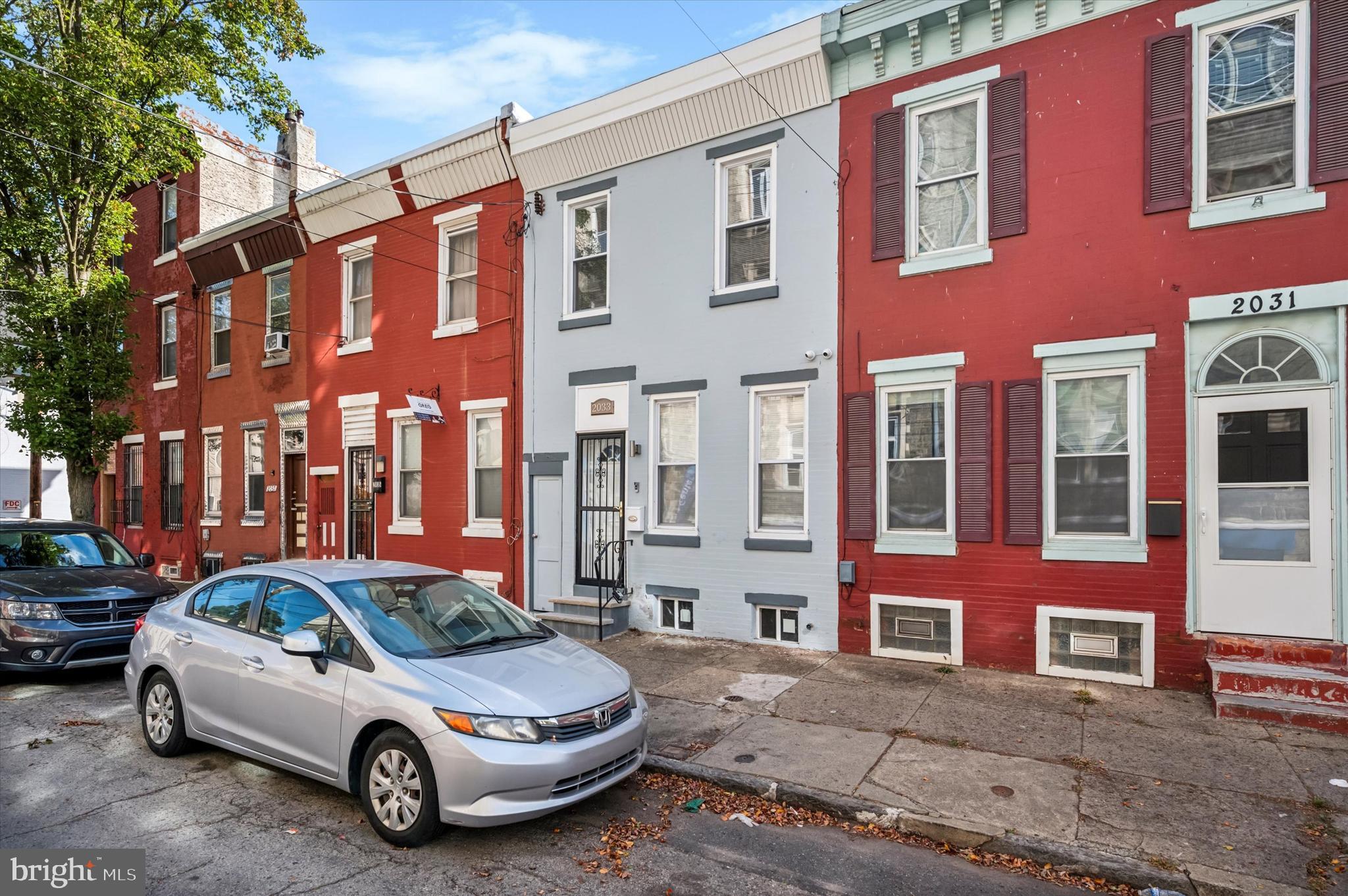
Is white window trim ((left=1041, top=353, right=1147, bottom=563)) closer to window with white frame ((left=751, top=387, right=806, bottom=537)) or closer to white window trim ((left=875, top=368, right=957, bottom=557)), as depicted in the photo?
white window trim ((left=875, top=368, right=957, bottom=557))

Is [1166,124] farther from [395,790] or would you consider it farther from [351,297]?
[351,297]

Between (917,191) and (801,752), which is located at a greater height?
(917,191)

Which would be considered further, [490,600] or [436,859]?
[490,600]

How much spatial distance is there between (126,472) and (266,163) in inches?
326

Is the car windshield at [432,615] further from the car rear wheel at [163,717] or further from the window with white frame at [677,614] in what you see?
the window with white frame at [677,614]

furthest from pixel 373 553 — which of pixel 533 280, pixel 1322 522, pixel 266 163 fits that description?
pixel 1322 522

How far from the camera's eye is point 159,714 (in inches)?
248

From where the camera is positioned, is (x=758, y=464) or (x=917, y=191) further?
(x=758, y=464)

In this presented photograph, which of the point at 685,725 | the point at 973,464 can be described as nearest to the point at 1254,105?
the point at 973,464

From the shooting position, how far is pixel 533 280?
12344 millimetres

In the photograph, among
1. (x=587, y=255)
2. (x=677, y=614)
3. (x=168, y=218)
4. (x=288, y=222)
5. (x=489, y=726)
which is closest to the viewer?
(x=489, y=726)

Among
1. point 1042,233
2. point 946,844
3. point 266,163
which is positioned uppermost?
point 266,163

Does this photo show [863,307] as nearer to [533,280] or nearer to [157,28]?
[533,280]

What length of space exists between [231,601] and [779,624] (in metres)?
6.11
